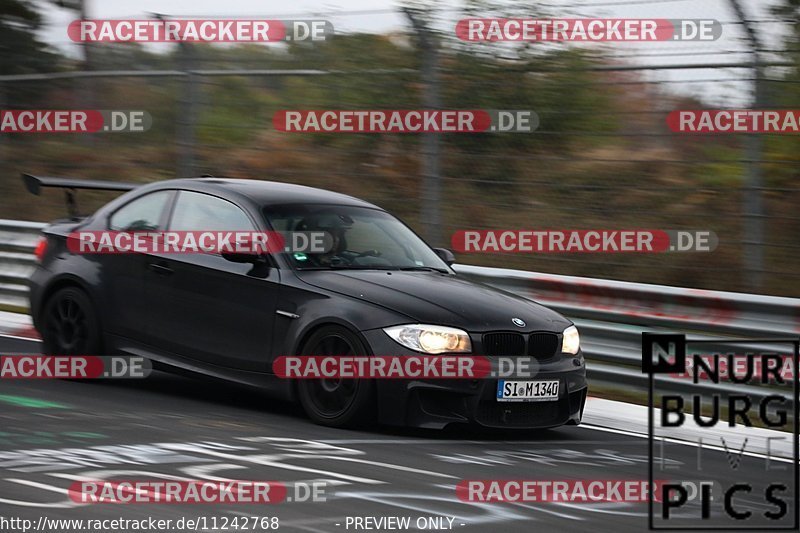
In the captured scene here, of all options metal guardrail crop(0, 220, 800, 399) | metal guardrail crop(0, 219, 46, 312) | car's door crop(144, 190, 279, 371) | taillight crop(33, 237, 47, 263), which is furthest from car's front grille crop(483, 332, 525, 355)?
metal guardrail crop(0, 219, 46, 312)

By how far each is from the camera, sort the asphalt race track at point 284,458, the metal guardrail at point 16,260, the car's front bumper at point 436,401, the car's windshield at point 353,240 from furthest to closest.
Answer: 1. the metal guardrail at point 16,260
2. the car's windshield at point 353,240
3. the car's front bumper at point 436,401
4. the asphalt race track at point 284,458

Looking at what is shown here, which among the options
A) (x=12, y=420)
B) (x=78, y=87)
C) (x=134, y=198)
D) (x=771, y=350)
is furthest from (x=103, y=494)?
(x=78, y=87)

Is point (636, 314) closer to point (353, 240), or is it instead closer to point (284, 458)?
point (353, 240)

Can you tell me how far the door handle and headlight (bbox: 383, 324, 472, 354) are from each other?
1.87 meters

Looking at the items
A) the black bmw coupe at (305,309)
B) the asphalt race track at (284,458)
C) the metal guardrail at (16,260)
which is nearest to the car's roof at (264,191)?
the black bmw coupe at (305,309)

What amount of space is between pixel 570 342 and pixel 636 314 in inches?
59.7

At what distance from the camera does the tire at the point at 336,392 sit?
7727 millimetres

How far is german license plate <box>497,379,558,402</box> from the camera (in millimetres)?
7738

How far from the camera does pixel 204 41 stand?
Answer: 534 inches

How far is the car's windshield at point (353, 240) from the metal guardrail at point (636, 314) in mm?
1249

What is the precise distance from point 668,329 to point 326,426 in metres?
2.90

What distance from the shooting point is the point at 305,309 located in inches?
318

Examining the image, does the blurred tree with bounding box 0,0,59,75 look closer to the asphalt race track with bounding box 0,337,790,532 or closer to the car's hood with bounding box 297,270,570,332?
the asphalt race track with bounding box 0,337,790,532

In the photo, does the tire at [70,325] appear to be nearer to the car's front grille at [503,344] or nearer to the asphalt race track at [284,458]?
the asphalt race track at [284,458]
